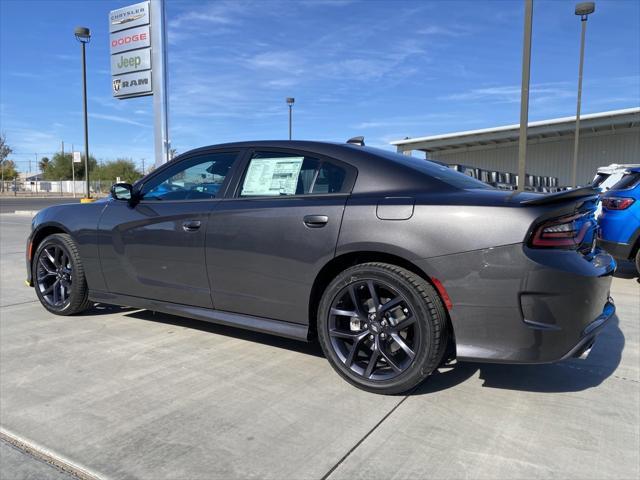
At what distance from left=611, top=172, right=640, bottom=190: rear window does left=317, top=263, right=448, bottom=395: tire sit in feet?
16.6

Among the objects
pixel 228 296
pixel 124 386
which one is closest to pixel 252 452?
pixel 124 386

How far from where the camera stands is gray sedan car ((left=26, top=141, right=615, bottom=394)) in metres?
2.50

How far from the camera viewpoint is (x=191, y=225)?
354 cm

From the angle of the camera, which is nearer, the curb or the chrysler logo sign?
the curb

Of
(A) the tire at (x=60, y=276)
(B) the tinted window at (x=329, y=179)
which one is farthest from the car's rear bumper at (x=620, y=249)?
(A) the tire at (x=60, y=276)

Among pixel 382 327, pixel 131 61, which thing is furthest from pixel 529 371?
pixel 131 61

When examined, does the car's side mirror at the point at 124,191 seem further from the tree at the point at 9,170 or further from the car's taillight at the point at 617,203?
the tree at the point at 9,170

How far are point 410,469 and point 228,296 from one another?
1735 millimetres

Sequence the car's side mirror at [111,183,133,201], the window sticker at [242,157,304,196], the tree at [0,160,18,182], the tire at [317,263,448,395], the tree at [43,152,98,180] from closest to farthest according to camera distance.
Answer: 1. the tire at [317,263,448,395]
2. the window sticker at [242,157,304,196]
3. the car's side mirror at [111,183,133,201]
4. the tree at [0,160,18,182]
5. the tree at [43,152,98,180]

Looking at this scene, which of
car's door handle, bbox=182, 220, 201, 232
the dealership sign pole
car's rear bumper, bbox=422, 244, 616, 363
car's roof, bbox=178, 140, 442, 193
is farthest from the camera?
the dealership sign pole

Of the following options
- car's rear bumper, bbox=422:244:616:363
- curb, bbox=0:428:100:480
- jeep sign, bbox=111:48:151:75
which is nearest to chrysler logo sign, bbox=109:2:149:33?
jeep sign, bbox=111:48:151:75

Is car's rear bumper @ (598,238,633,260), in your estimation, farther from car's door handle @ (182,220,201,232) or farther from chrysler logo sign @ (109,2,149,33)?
chrysler logo sign @ (109,2,149,33)

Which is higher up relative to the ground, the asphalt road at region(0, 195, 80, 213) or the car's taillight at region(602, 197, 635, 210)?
the car's taillight at region(602, 197, 635, 210)

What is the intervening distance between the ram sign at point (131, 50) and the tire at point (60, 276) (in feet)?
25.7
